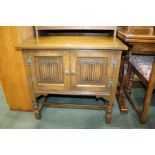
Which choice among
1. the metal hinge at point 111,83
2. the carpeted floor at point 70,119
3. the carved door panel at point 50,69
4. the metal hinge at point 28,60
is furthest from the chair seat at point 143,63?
the metal hinge at point 28,60

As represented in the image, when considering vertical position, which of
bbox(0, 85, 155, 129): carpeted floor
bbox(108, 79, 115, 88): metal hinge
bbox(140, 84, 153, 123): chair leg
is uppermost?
bbox(108, 79, 115, 88): metal hinge

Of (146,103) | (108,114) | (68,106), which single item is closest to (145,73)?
(146,103)

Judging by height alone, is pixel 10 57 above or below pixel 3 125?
above

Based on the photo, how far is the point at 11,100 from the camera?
5.41 ft

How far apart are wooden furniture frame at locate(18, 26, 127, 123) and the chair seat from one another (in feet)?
1.33

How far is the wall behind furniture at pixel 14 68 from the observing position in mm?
1272

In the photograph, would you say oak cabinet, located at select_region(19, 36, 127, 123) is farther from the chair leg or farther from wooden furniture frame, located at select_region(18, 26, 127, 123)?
the chair leg

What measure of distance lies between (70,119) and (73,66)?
727 millimetres

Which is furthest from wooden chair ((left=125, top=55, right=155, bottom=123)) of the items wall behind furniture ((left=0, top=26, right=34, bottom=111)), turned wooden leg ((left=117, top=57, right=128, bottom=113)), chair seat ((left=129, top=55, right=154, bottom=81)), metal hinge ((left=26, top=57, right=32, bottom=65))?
wall behind furniture ((left=0, top=26, right=34, bottom=111))

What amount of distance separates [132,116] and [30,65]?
Answer: 1.28 meters

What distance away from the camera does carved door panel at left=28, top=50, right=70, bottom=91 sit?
1127 millimetres
